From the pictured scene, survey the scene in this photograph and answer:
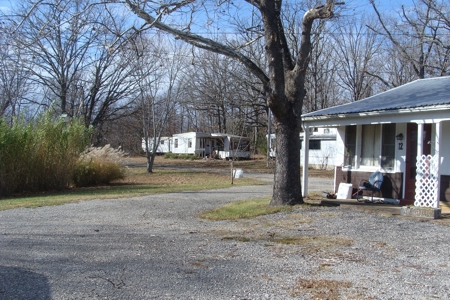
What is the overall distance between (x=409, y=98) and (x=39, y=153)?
14.0 metres

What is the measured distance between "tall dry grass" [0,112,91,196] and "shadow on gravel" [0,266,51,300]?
12.5 meters

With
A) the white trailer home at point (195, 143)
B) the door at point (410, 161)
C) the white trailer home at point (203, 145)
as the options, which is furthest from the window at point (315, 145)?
the door at point (410, 161)

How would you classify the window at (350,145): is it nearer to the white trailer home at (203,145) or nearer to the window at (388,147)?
the window at (388,147)

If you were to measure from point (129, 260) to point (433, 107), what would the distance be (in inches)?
309

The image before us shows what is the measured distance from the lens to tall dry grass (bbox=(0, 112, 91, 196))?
57.4 ft

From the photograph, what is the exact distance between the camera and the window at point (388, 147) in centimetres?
1297

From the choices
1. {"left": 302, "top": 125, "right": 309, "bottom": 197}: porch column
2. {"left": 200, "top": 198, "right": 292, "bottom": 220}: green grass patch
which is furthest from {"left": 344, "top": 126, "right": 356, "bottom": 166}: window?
{"left": 200, "top": 198, "right": 292, "bottom": 220}: green grass patch

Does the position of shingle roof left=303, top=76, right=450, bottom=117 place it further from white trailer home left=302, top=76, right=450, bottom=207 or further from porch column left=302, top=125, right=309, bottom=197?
porch column left=302, top=125, right=309, bottom=197


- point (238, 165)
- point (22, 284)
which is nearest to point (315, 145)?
point (238, 165)

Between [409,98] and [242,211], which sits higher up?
[409,98]

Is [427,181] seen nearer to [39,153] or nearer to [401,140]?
[401,140]

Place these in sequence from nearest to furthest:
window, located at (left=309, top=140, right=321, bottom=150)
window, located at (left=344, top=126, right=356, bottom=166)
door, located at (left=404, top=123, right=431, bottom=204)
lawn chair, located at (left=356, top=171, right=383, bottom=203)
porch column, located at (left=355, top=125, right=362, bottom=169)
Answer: door, located at (left=404, top=123, right=431, bottom=204)
lawn chair, located at (left=356, top=171, right=383, bottom=203)
porch column, located at (left=355, top=125, right=362, bottom=169)
window, located at (left=344, top=126, right=356, bottom=166)
window, located at (left=309, top=140, right=321, bottom=150)

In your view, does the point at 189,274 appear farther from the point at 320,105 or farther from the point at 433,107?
the point at 320,105

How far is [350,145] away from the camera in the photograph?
46.9 ft
